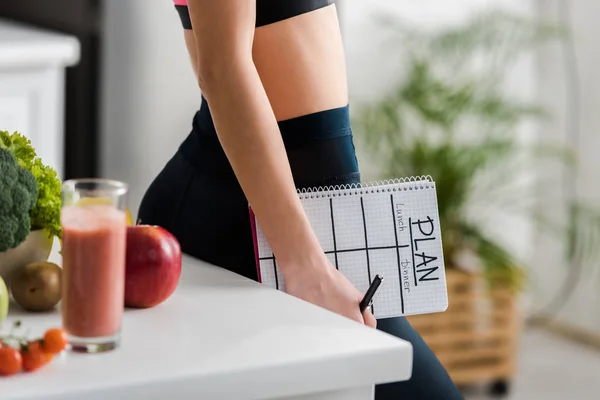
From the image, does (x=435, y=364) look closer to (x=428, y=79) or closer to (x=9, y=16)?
(x=428, y=79)

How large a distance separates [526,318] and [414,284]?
106 inches

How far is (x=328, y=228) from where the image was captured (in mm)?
1212

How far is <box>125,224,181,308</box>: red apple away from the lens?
1.03 metres

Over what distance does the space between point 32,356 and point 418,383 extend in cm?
56

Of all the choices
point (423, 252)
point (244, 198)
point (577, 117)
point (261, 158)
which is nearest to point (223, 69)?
point (261, 158)

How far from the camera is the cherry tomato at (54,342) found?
84 centimetres

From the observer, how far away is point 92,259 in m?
0.87

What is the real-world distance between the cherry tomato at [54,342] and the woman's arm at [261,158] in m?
0.35

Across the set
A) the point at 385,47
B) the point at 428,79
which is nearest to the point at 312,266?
the point at 428,79

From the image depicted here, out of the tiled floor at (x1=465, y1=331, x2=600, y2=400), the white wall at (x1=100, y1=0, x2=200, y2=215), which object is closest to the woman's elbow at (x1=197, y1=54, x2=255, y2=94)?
the white wall at (x1=100, y1=0, x2=200, y2=215)

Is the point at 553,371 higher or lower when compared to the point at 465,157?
lower

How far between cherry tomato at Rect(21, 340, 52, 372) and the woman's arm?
37 cm

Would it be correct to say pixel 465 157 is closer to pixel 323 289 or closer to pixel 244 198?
pixel 244 198

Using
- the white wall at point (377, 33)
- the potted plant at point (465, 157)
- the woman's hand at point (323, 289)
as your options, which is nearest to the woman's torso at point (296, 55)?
the woman's hand at point (323, 289)
